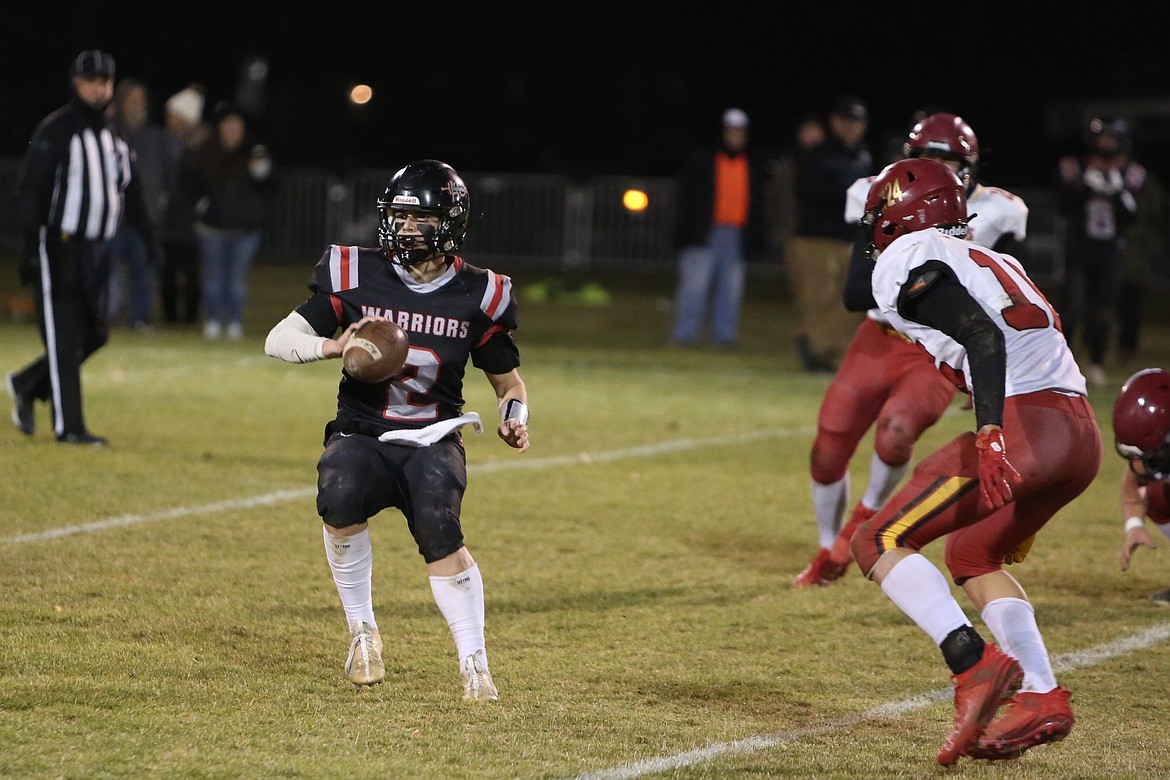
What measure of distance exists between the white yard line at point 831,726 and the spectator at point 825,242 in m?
7.41

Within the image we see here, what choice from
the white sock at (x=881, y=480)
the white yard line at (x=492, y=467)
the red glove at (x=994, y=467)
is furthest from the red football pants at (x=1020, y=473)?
the white yard line at (x=492, y=467)

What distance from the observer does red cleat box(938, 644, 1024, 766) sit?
14.0 ft

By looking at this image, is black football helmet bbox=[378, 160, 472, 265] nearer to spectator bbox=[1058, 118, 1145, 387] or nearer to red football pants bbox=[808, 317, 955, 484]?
red football pants bbox=[808, 317, 955, 484]

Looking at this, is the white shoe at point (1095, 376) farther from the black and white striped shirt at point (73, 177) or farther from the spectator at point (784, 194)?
the black and white striped shirt at point (73, 177)

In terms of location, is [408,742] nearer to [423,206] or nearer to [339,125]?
[423,206]

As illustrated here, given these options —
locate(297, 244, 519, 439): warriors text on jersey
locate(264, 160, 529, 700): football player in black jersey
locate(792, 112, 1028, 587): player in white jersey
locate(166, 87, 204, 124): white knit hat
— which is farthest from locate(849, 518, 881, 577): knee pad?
locate(166, 87, 204, 124): white knit hat

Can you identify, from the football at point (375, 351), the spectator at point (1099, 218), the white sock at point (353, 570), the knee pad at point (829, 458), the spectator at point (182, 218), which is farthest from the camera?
the spectator at point (182, 218)

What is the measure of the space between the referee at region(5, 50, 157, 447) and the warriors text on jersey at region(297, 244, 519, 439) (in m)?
4.31

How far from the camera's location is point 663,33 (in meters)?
35.9

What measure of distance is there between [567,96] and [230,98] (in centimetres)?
708

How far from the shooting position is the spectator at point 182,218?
15.4 meters

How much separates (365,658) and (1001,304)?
2.15 meters

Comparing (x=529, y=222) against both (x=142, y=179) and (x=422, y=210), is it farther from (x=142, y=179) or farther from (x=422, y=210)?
(x=422, y=210)

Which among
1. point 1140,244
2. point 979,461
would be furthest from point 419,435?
point 1140,244
